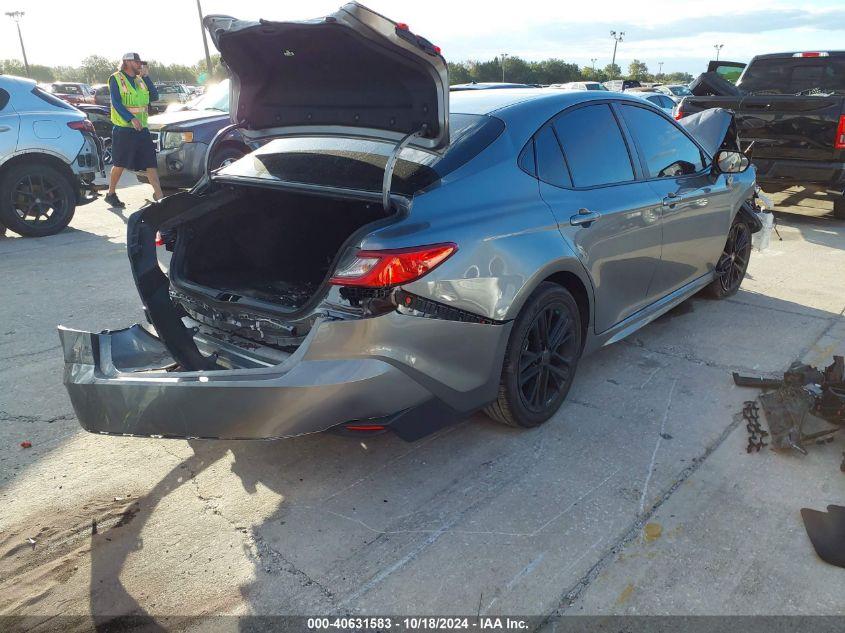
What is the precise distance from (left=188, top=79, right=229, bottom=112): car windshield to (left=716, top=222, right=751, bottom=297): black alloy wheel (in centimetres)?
726

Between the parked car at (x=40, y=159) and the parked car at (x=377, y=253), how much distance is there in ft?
18.7

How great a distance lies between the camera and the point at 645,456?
329 centimetres

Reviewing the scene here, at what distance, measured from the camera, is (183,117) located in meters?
9.52

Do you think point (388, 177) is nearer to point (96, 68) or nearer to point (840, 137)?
point (840, 137)

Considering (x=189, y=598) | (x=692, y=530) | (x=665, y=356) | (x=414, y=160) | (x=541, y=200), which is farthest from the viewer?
(x=665, y=356)

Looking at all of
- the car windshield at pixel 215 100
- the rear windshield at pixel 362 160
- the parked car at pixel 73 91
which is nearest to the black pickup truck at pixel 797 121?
the rear windshield at pixel 362 160

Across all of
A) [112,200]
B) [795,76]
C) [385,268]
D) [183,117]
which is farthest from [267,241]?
[795,76]

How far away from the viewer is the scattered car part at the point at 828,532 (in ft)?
8.50

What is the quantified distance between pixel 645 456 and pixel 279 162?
2309mm

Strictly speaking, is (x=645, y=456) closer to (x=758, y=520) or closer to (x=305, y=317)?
(x=758, y=520)

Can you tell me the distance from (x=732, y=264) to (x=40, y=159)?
7.69 metres

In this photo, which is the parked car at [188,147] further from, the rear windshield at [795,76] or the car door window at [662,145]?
the rear windshield at [795,76]

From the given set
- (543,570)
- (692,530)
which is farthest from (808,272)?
(543,570)

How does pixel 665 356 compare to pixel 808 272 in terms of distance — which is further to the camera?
pixel 808 272
